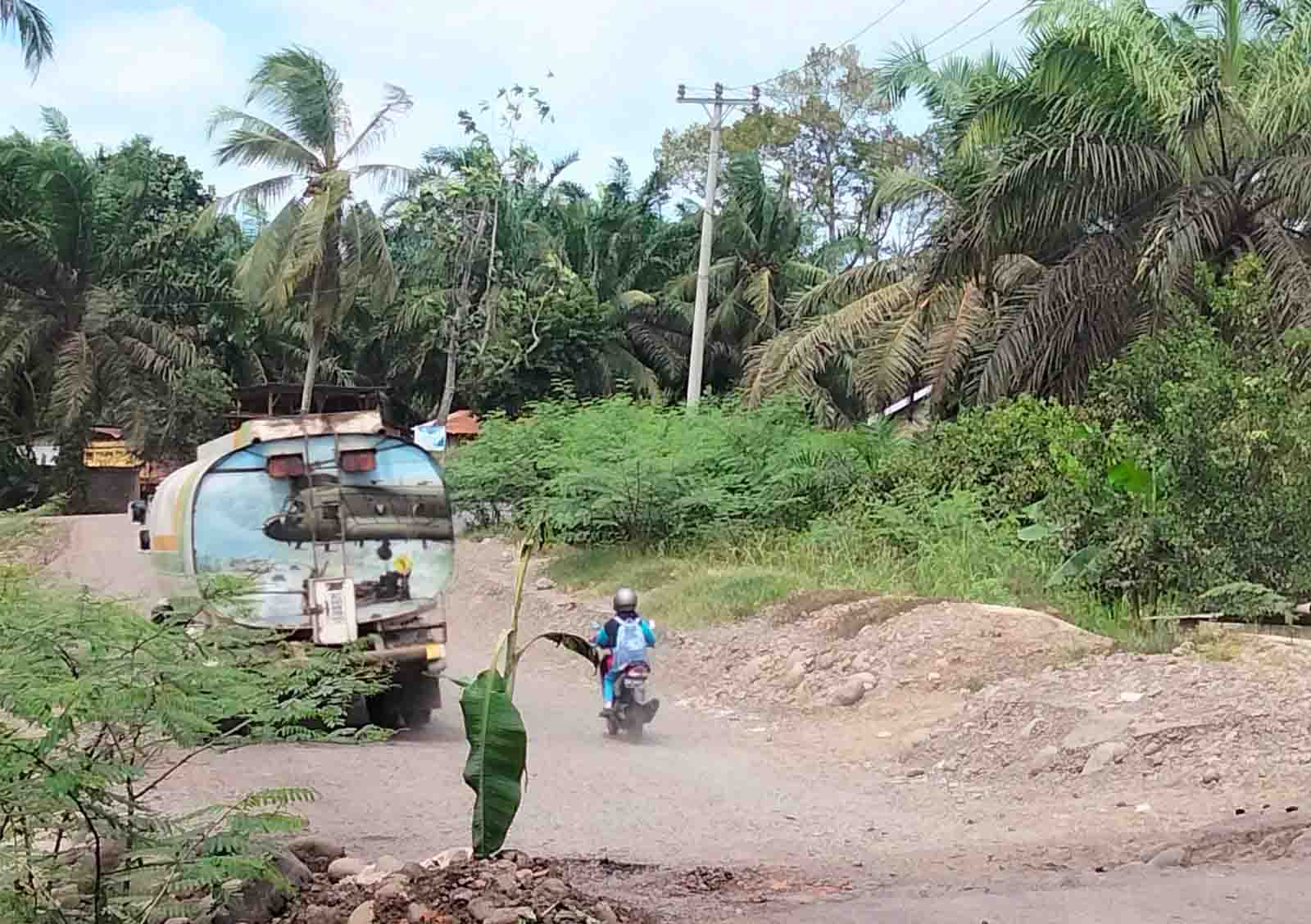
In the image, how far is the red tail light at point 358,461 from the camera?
10.3m

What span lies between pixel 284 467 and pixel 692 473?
952 cm

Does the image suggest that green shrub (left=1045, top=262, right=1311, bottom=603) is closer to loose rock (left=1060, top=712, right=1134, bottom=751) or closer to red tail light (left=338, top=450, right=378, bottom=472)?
loose rock (left=1060, top=712, right=1134, bottom=751)

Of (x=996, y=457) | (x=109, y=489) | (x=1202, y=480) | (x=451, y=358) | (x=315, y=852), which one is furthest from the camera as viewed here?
(x=109, y=489)

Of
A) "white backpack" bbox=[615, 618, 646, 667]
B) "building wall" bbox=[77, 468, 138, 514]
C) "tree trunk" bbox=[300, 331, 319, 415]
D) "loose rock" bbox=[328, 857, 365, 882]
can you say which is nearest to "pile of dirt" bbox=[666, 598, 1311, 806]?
"white backpack" bbox=[615, 618, 646, 667]

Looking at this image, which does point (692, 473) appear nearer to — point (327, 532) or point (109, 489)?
point (327, 532)

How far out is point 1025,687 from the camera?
402 inches

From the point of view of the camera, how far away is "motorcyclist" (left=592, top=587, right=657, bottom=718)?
1070 centimetres

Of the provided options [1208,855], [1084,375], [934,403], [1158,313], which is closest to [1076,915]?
[1208,855]

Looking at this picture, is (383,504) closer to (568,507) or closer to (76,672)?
(76,672)

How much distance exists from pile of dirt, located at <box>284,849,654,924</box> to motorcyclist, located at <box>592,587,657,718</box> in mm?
5026

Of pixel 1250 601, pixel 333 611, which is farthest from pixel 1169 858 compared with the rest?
pixel 333 611

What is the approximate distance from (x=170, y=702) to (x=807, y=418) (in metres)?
17.4

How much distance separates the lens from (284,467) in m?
10.1

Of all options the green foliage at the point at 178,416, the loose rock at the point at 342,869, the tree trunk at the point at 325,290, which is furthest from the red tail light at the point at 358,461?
the green foliage at the point at 178,416
